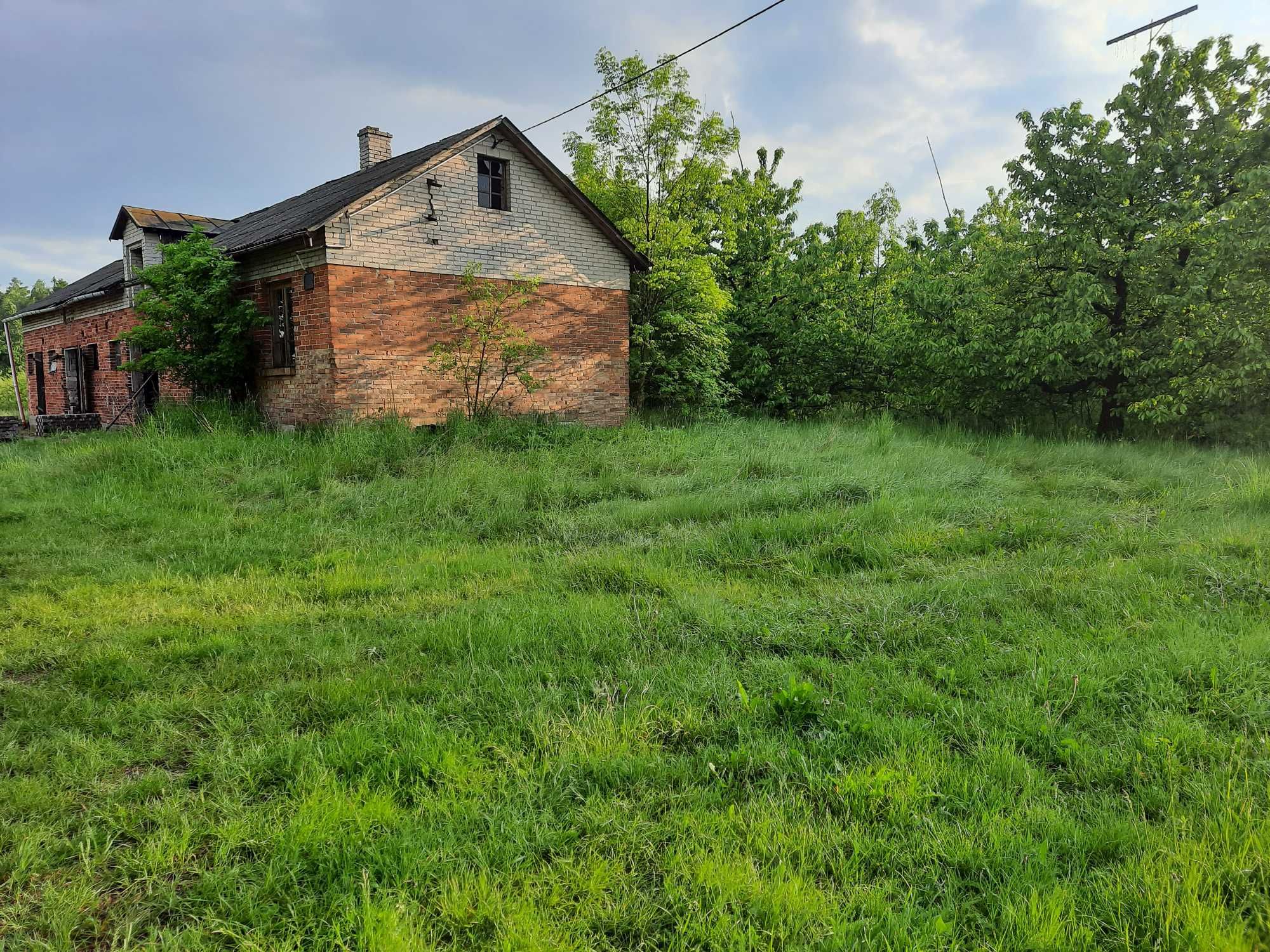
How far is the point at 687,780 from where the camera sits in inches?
116

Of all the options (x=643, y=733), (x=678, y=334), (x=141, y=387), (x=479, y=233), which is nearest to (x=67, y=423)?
(x=141, y=387)

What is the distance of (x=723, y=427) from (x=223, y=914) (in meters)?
13.4

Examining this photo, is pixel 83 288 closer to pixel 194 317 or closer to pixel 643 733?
pixel 194 317

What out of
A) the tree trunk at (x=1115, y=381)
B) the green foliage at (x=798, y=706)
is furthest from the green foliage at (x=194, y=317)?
the tree trunk at (x=1115, y=381)

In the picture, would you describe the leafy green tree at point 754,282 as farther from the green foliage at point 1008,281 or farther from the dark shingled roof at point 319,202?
the dark shingled roof at point 319,202

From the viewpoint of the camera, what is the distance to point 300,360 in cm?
1268

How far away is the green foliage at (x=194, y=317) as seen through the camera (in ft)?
42.7

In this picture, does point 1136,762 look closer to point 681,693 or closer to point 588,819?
point 681,693

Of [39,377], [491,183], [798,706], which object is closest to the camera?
[798,706]

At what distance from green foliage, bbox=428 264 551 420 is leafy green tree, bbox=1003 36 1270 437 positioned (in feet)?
32.3

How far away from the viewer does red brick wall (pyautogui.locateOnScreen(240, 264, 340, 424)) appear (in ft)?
39.8

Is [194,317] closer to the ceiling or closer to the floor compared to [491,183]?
closer to the floor

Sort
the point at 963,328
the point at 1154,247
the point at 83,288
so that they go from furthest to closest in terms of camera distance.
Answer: the point at 83,288 < the point at 963,328 < the point at 1154,247

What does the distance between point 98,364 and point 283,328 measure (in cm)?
1153
